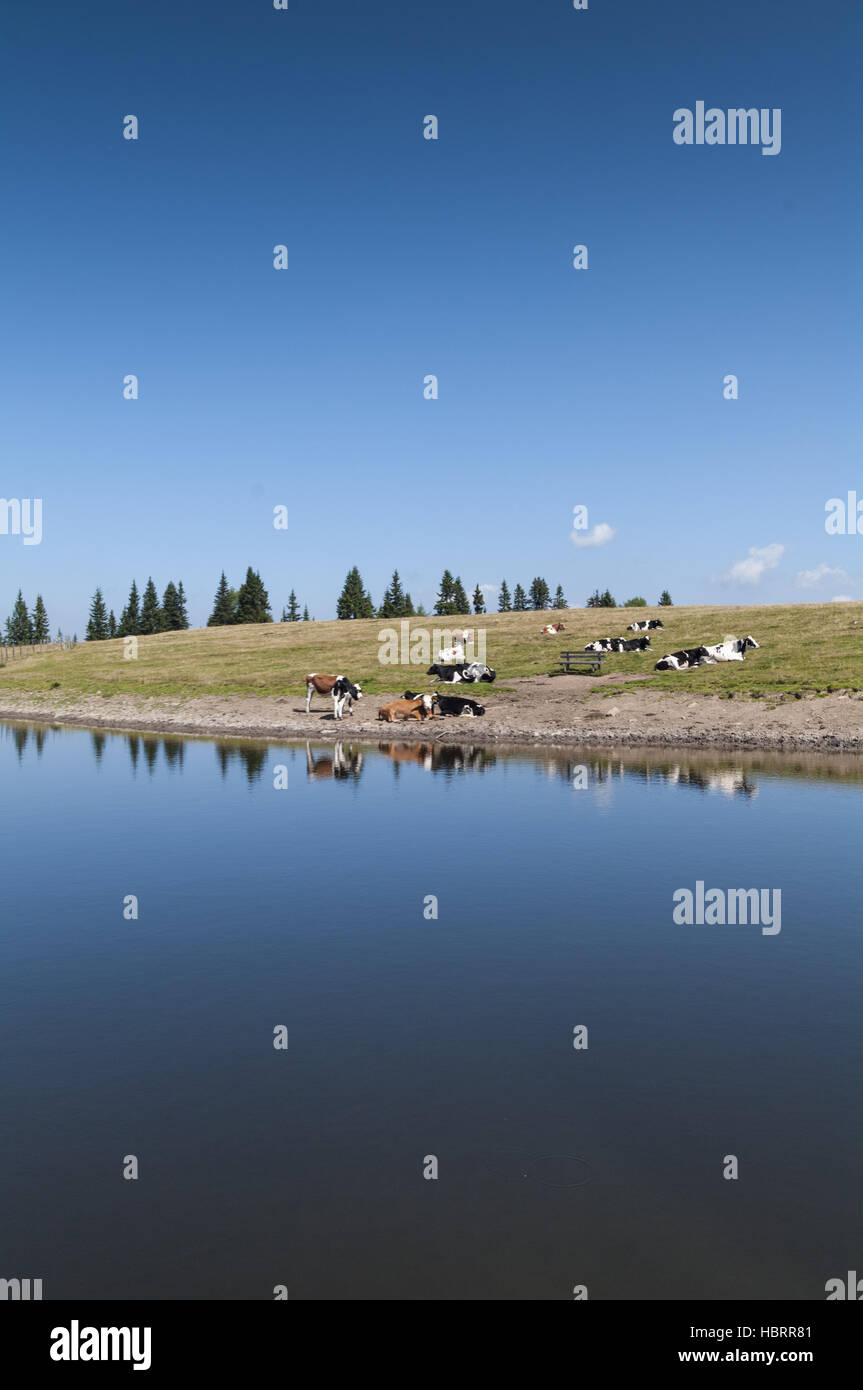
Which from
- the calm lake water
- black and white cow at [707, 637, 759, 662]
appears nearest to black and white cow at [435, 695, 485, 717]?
black and white cow at [707, 637, 759, 662]

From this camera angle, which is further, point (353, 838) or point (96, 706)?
point (96, 706)

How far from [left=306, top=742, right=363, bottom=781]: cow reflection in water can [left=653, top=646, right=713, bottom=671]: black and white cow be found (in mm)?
24105

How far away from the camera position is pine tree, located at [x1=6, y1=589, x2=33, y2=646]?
18450 centimetres

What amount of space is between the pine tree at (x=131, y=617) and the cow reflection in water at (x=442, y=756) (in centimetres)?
13573

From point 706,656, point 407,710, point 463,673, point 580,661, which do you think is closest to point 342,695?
point 407,710

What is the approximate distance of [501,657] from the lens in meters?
73.4

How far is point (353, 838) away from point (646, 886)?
27.2 feet

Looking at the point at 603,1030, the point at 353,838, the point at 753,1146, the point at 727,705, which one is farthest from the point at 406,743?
the point at 753,1146

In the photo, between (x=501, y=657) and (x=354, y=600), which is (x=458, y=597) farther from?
(x=501, y=657)

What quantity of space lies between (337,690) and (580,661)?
1724cm

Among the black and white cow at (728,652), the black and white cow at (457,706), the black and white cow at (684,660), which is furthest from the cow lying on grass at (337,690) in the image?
the black and white cow at (728,652)

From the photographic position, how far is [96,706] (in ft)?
234
